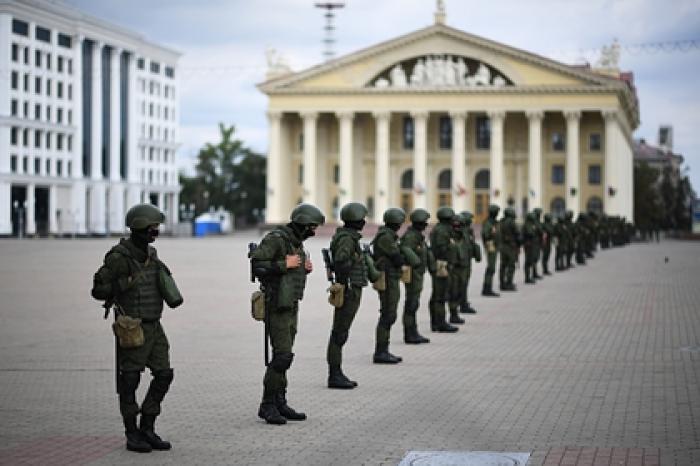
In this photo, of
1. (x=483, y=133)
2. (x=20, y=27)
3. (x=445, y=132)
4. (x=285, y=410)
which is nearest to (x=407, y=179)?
(x=445, y=132)

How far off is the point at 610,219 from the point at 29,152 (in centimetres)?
5158

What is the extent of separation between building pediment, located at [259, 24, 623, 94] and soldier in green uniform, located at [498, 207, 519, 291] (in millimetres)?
58232

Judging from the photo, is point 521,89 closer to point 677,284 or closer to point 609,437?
point 677,284

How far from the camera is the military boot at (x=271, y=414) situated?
36.6ft

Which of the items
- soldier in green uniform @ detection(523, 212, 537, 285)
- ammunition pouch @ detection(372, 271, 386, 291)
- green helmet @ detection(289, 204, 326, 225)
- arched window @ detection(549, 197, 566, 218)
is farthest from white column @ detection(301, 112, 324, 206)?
green helmet @ detection(289, 204, 326, 225)

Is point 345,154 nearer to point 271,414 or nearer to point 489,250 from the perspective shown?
point 489,250

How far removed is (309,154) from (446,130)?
11.9 meters

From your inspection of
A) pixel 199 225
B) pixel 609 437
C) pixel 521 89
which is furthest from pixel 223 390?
pixel 199 225

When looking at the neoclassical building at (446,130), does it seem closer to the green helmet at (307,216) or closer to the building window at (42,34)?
the building window at (42,34)

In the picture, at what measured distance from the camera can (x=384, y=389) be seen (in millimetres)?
13602

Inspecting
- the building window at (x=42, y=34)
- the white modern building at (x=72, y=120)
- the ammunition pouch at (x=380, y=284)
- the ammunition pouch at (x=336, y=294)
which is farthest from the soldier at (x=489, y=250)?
the building window at (x=42, y=34)

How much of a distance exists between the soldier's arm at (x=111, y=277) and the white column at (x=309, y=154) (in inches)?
3228

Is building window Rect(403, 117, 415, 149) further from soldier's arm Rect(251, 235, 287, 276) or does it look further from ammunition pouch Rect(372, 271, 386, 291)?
soldier's arm Rect(251, 235, 287, 276)

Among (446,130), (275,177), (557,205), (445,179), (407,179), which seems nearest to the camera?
(557,205)
